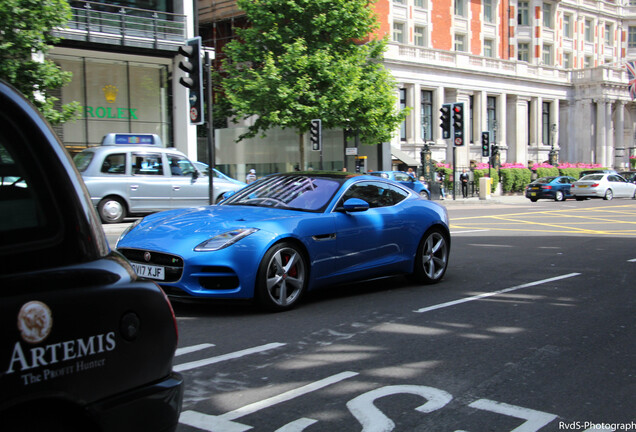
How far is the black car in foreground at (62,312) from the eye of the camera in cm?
195

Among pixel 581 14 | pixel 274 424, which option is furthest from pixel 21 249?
pixel 581 14

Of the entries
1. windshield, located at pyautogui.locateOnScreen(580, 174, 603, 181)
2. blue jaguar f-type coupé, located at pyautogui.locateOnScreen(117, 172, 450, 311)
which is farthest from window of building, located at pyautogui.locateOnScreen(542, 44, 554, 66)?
blue jaguar f-type coupé, located at pyautogui.locateOnScreen(117, 172, 450, 311)

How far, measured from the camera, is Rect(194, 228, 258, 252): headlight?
5938mm

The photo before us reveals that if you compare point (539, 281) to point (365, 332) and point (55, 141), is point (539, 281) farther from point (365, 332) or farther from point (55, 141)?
point (55, 141)

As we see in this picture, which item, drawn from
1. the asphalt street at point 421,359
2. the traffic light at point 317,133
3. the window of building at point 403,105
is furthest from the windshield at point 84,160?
the window of building at point 403,105

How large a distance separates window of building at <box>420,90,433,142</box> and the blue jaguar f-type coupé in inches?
1596

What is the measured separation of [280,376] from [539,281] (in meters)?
5.22

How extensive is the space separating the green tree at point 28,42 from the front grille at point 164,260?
38.6ft

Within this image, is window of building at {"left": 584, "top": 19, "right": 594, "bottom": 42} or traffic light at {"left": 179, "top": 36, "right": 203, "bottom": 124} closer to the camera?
traffic light at {"left": 179, "top": 36, "right": 203, "bottom": 124}

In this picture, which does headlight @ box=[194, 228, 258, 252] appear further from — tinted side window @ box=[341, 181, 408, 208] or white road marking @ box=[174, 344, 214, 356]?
tinted side window @ box=[341, 181, 408, 208]

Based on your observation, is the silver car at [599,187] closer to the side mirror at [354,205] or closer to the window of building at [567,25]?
the window of building at [567,25]

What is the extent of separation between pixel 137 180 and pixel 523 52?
5083 centimetres

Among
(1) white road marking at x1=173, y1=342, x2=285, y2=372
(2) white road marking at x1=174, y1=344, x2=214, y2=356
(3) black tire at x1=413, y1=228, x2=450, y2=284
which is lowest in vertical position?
(1) white road marking at x1=173, y1=342, x2=285, y2=372

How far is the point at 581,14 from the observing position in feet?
210
